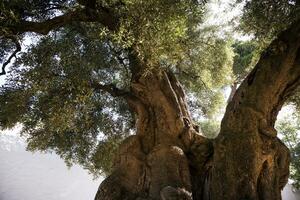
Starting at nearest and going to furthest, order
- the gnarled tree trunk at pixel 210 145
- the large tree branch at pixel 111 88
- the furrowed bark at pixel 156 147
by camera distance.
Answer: the gnarled tree trunk at pixel 210 145 → the furrowed bark at pixel 156 147 → the large tree branch at pixel 111 88

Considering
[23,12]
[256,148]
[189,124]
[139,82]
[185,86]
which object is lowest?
[256,148]

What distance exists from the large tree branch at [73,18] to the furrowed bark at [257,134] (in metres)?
3.65

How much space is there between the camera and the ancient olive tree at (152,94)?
8.63m

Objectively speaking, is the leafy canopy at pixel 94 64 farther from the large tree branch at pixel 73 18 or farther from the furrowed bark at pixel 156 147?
the furrowed bark at pixel 156 147

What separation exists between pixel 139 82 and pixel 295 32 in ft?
13.2

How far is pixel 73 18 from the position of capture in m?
10.3

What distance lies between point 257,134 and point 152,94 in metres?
2.91

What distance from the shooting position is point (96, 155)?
1462cm

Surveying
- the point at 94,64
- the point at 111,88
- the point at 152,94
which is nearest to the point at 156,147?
the point at 152,94

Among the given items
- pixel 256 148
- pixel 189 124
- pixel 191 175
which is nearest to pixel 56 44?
pixel 189 124

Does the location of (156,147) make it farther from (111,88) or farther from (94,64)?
(94,64)

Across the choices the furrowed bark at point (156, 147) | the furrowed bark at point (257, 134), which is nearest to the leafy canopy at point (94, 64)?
the furrowed bark at point (156, 147)

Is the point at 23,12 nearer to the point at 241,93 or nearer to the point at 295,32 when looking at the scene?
the point at 241,93

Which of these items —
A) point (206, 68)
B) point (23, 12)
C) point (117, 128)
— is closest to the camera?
point (23, 12)
